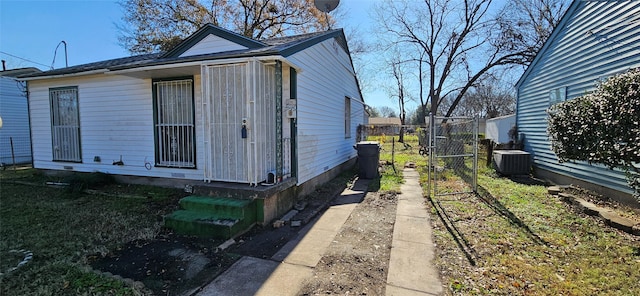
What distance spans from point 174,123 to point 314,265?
4.76 metres

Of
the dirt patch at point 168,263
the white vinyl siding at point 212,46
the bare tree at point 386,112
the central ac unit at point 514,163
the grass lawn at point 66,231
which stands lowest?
the dirt patch at point 168,263

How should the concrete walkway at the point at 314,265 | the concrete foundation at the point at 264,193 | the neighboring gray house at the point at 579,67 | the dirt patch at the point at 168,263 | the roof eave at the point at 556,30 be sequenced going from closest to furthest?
the concrete walkway at the point at 314,265 → the dirt patch at the point at 168,263 → the concrete foundation at the point at 264,193 → the neighboring gray house at the point at 579,67 → the roof eave at the point at 556,30

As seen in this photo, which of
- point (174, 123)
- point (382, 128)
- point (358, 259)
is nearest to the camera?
point (358, 259)

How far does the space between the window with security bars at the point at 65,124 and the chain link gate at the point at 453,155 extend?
28.3 feet

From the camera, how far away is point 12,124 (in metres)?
13.0

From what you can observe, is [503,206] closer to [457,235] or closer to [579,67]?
[457,235]

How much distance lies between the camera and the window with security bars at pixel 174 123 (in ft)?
20.0

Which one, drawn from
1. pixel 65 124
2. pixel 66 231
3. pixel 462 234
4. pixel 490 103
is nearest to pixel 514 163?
pixel 462 234

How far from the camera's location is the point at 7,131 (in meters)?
12.7

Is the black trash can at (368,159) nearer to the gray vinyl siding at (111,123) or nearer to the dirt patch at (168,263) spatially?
the gray vinyl siding at (111,123)

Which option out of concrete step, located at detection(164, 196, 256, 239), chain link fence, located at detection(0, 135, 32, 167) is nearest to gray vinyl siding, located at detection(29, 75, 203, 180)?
concrete step, located at detection(164, 196, 256, 239)

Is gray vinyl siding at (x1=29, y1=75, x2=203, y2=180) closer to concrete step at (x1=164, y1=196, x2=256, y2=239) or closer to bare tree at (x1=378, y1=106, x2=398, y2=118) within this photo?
concrete step at (x1=164, y1=196, x2=256, y2=239)

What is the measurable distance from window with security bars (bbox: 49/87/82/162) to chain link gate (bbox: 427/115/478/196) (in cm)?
862

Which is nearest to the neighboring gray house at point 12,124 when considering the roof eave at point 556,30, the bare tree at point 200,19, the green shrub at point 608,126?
the bare tree at point 200,19
